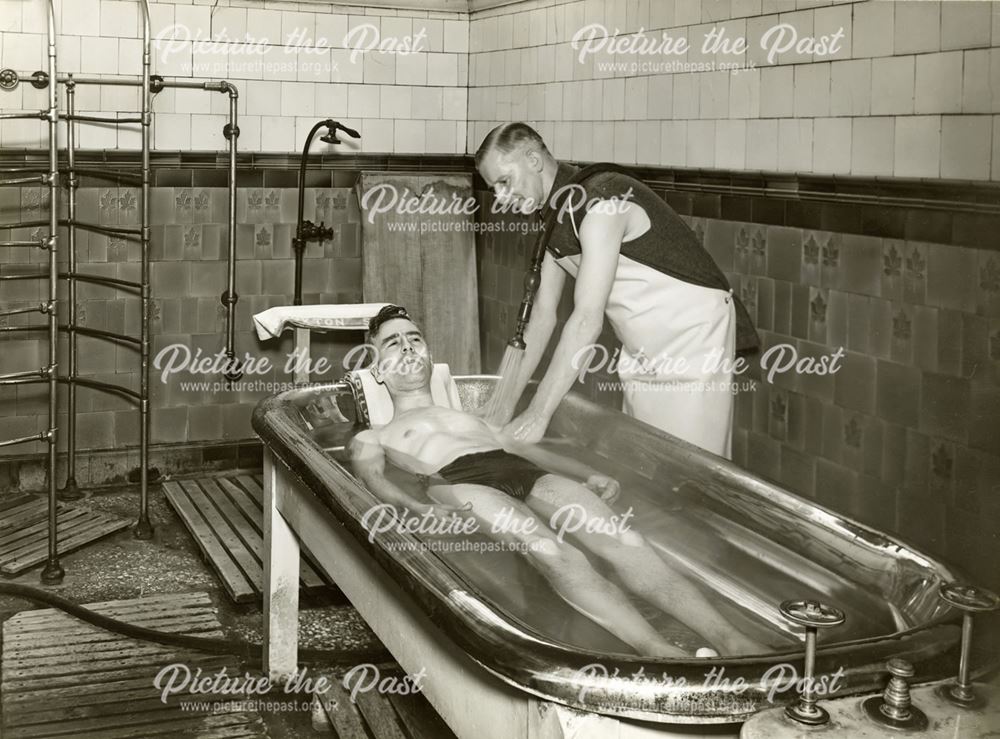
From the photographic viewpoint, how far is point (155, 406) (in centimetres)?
670

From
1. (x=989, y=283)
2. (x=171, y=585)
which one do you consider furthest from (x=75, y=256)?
(x=989, y=283)

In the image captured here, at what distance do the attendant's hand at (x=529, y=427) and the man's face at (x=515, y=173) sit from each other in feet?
2.36

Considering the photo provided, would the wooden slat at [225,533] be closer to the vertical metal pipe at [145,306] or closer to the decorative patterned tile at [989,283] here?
the vertical metal pipe at [145,306]

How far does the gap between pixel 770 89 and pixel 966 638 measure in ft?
9.76

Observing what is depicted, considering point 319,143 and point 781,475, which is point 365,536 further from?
point 319,143

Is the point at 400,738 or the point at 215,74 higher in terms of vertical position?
the point at 215,74

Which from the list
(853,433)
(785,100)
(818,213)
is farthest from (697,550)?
(785,100)

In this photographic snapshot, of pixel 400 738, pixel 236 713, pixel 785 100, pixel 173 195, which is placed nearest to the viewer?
pixel 400 738

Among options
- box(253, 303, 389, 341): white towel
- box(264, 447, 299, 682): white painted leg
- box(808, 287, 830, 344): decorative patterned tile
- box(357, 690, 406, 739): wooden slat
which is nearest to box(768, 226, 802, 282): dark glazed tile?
box(808, 287, 830, 344): decorative patterned tile

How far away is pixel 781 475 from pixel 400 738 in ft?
6.14

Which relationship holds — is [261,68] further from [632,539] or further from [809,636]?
[809,636]

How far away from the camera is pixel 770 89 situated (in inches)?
178

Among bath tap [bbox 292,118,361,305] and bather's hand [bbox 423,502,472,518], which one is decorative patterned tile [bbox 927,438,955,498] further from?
bath tap [bbox 292,118,361,305]

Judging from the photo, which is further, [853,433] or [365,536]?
[853,433]
